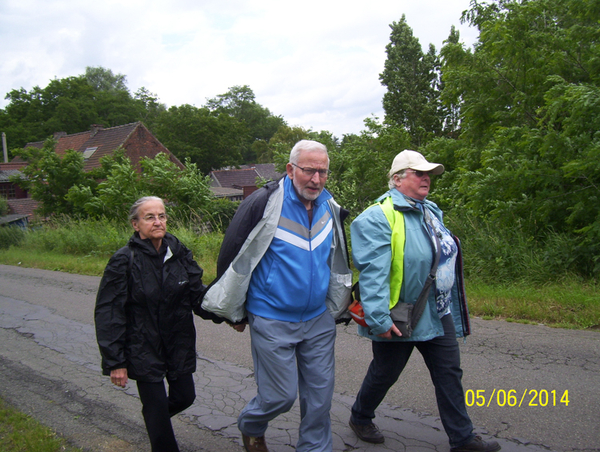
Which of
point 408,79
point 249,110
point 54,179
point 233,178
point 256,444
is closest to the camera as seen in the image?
point 256,444

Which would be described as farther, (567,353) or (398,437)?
(567,353)

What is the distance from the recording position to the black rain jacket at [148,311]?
3031mm

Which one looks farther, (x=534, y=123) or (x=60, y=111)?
(x=60, y=111)

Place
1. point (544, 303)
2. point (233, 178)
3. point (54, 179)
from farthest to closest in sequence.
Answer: point (233, 178)
point (54, 179)
point (544, 303)

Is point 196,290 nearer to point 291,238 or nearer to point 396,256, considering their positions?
point 291,238

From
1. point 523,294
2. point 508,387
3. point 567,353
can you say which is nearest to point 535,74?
point 523,294

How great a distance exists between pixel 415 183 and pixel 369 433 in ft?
5.73

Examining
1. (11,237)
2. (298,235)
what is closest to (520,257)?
(298,235)

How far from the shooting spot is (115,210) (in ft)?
60.4

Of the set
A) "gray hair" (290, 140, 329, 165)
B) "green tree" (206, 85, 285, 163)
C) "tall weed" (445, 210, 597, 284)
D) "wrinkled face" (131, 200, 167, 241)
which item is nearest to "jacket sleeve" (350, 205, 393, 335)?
"gray hair" (290, 140, 329, 165)

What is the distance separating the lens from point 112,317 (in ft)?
9.93

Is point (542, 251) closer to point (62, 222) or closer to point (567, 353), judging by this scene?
point (567, 353)

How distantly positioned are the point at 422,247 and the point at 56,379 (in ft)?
13.0

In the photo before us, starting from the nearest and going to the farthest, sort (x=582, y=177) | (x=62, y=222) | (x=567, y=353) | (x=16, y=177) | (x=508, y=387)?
(x=508, y=387)
(x=567, y=353)
(x=582, y=177)
(x=62, y=222)
(x=16, y=177)
